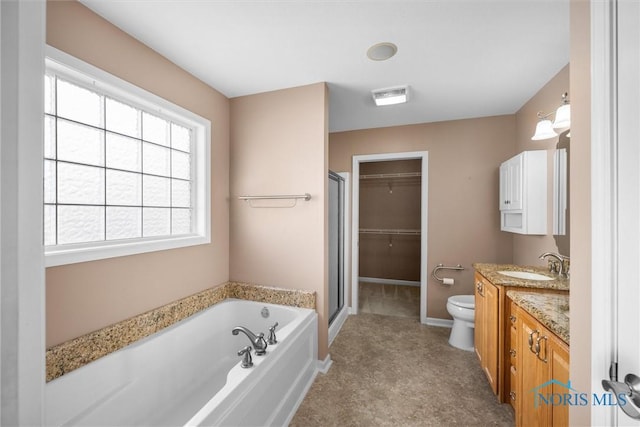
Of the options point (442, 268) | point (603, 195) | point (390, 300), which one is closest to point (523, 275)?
point (442, 268)

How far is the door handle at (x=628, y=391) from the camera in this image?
0.65 meters

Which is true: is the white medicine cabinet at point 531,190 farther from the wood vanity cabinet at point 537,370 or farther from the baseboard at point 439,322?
the baseboard at point 439,322

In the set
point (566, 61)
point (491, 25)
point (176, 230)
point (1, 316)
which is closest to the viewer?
point (1, 316)

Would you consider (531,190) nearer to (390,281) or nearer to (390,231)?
(390,231)

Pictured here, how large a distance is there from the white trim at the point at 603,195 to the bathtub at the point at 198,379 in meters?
1.34

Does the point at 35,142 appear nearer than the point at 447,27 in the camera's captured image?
Yes

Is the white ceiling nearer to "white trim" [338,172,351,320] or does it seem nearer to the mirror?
the mirror

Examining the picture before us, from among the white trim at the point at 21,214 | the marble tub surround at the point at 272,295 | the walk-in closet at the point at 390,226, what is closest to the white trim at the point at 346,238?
the marble tub surround at the point at 272,295

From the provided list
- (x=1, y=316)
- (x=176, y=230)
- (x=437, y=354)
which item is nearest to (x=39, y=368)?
(x=1, y=316)

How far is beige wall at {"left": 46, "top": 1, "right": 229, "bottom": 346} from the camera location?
1.34m

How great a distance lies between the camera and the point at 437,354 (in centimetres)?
246

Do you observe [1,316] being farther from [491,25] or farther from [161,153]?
[491,25]

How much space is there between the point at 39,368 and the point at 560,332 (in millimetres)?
1836

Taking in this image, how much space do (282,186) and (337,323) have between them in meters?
1.71
